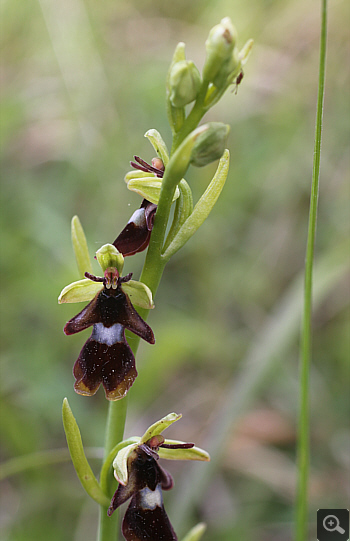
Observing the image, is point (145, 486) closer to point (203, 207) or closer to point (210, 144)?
point (203, 207)

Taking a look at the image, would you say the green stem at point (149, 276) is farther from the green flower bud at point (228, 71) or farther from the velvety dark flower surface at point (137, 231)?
the green flower bud at point (228, 71)

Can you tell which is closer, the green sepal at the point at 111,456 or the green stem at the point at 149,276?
the green stem at the point at 149,276

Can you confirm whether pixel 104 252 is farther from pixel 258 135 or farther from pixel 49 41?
pixel 49 41

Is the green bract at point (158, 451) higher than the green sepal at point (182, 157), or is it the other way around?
the green sepal at point (182, 157)

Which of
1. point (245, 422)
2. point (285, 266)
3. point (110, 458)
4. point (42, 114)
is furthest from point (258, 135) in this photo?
point (110, 458)

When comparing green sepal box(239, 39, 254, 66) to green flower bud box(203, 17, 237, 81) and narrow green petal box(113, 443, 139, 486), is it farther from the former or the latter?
narrow green petal box(113, 443, 139, 486)

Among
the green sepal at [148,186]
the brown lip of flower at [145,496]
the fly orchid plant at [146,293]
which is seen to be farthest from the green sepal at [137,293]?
the brown lip of flower at [145,496]
